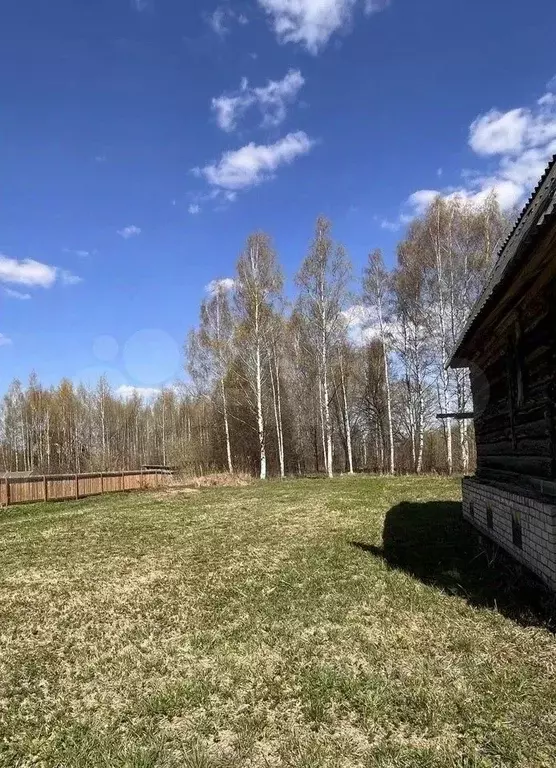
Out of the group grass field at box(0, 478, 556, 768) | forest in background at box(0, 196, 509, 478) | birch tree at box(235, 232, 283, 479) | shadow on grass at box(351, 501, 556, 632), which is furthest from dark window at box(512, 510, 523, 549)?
birch tree at box(235, 232, 283, 479)

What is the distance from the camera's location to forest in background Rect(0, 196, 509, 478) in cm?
2330

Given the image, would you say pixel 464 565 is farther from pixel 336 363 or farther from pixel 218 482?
pixel 336 363

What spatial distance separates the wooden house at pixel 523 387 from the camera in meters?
5.07

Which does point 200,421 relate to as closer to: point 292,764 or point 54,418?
point 54,418

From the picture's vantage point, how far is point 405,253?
25156mm

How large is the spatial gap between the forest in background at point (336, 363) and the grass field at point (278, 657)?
15.0 meters

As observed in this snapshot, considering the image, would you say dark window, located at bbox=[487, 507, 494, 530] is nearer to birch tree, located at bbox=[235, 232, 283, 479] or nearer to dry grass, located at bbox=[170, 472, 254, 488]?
dry grass, located at bbox=[170, 472, 254, 488]

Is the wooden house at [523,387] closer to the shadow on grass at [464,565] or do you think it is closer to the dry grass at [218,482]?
the shadow on grass at [464,565]

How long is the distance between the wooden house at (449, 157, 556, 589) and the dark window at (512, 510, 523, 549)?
0.01m

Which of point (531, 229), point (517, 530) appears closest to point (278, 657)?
point (517, 530)

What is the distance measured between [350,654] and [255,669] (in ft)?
2.54

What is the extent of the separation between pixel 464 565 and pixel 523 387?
243 centimetres

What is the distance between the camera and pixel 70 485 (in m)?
20.1

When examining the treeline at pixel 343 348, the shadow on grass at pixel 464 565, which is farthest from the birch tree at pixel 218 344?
the shadow on grass at pixel 464 565
